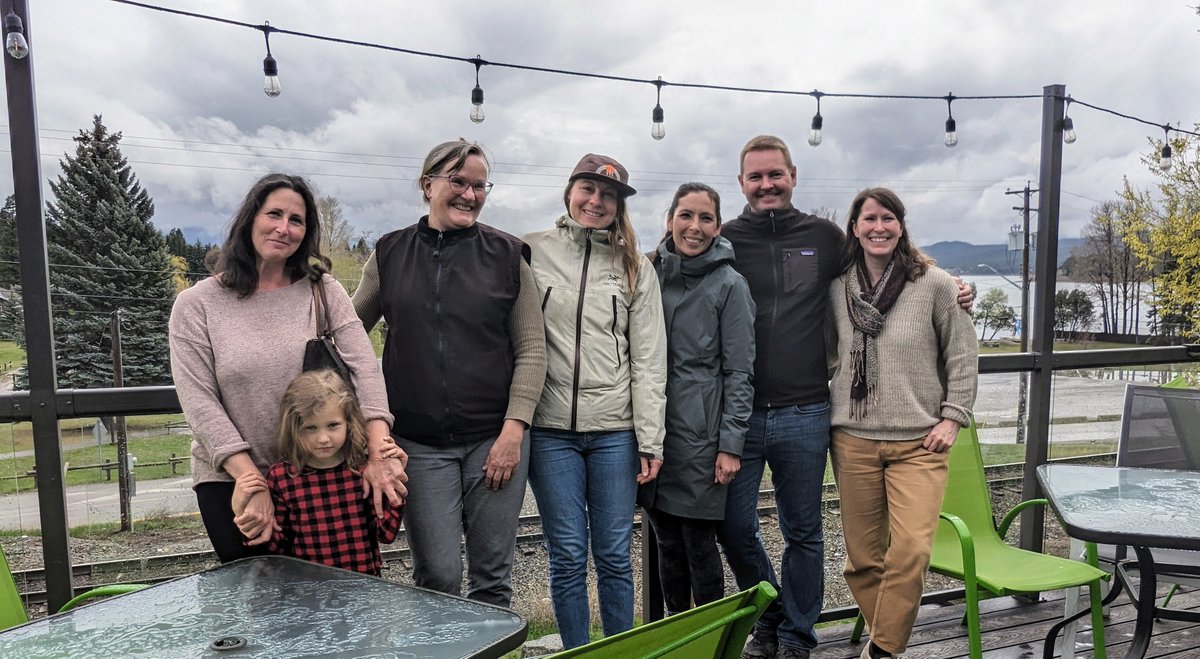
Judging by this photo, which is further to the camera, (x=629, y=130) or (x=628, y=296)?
(x=629, y=130)

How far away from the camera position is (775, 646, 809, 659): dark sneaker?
8.13 feet

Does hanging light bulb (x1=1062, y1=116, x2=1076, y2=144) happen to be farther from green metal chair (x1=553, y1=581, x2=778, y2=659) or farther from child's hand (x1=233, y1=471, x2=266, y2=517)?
child's hand (x1=233, y1=471, x2=266, y2=517)

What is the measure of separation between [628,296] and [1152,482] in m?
1.88

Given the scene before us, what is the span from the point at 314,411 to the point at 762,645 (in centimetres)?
175

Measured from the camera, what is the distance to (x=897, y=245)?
2.38 m

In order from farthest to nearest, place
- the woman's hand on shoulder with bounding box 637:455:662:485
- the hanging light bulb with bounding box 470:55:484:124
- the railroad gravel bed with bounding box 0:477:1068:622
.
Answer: the railroad gravel bed with bounding box 0:477:1068:622 < the hanging light bulb with bounding box 470:55:484:124 < the woman's hand on shoulder with bounding box 637:455:662:485

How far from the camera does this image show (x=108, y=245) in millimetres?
4227

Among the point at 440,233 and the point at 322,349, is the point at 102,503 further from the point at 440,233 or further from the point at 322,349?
the point at 440,233

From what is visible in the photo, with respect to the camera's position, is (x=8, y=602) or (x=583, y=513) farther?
(x=583, y=513)

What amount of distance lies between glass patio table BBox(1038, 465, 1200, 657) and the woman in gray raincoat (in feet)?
3.08

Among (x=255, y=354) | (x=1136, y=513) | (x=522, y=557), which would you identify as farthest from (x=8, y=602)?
(x=522, y=557)

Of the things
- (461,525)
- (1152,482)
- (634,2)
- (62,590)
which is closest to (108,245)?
(62,590)

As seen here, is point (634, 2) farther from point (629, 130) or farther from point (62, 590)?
point (62, 590)

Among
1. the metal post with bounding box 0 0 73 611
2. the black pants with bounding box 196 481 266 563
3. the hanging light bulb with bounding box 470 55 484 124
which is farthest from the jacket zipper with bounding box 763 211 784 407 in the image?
the metal post with bounding box 0 0 73 611
